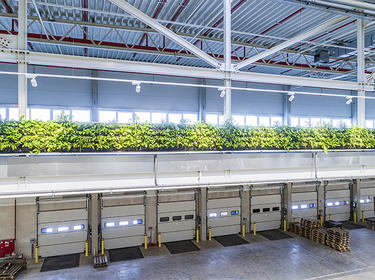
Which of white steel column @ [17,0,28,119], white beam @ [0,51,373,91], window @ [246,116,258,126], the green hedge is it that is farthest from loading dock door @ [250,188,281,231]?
white steel column @ [17,0,28,119]

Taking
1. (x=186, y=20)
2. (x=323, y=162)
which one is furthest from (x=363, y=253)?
(x=186, y=20)

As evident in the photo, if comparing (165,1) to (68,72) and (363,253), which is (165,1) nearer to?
(68,72)

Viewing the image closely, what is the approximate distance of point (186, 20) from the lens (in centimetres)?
1259

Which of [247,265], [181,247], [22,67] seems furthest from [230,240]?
[22,67]

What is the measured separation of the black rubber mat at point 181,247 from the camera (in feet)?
45.0

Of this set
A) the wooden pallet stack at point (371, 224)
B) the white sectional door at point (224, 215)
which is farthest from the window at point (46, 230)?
the wooden pallet stack at point (371, 224)

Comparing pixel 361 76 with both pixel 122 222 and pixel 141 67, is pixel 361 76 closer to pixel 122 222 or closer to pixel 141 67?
pixel 141 67

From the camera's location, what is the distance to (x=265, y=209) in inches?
653

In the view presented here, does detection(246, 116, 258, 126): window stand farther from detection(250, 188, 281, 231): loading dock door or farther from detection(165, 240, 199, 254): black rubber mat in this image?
detection(165, 240, 199, 254): black rubber mat

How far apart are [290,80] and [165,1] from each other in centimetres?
575

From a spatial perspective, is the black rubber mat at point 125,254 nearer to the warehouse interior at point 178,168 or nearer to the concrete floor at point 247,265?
the warehouse interior at point 178,168

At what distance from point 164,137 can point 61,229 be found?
8.61m

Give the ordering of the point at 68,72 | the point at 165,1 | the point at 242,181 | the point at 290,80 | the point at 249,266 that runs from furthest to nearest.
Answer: the point at 68,72 → the point at 249,266 → the point at 165,1 → the point at 290,80 → the point at 242,181

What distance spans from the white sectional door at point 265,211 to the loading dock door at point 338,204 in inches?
148
